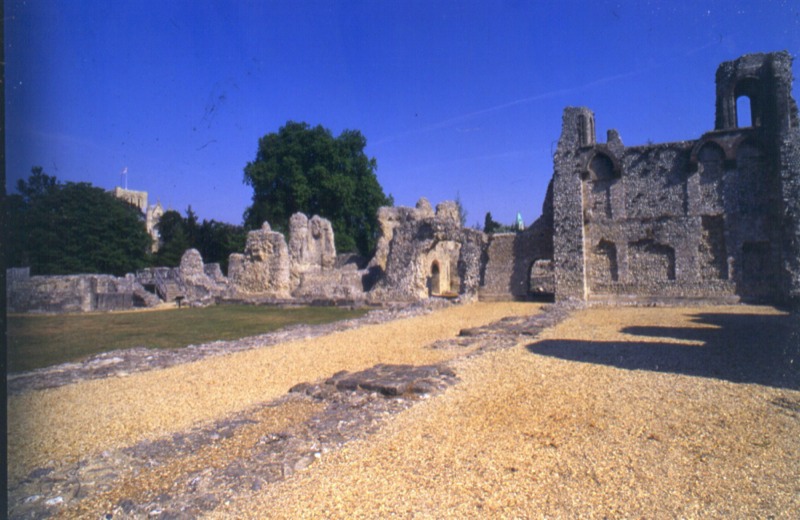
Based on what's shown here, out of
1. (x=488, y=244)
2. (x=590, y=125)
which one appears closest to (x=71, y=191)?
(x=488, y=244)

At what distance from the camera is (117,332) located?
38.7 feet

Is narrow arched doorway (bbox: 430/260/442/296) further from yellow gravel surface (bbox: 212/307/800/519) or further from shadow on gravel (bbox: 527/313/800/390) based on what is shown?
yellow gravel surface (bbox: 212/307/800/519)

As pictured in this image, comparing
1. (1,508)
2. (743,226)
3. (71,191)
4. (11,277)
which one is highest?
(71,191)

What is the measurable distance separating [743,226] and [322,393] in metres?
17.6

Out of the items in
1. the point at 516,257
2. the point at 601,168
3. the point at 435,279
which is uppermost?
the point at 601,168

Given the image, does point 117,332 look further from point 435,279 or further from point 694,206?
point 435,279

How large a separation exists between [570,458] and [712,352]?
16.8 feet

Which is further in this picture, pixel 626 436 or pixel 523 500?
pixel 626 436

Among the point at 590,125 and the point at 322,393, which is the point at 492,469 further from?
the point at 590,125

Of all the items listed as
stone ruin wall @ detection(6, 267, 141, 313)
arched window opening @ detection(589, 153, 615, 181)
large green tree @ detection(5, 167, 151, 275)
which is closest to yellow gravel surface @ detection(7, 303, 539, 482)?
arched window opening @ detection(589, 153, 615, 181)

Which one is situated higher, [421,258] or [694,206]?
[694,206]

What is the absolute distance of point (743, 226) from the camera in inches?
669

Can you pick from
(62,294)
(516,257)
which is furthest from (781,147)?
(62,294)

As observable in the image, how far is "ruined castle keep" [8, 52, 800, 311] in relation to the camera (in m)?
16.3
